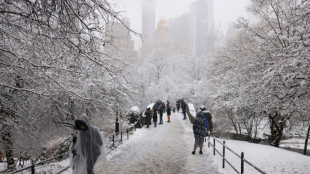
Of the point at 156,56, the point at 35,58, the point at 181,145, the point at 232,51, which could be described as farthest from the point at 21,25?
the point at 156,56

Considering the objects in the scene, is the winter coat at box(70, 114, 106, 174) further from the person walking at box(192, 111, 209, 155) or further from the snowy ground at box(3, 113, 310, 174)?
the person walking at box(192, 111, 209, 155)

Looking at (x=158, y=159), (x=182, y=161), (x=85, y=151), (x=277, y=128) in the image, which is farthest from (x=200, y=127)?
(x=277, y=128)

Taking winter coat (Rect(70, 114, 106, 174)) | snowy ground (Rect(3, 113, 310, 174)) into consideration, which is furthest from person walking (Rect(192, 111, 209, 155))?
winter coat (Rect(70, 114, 106, 174))

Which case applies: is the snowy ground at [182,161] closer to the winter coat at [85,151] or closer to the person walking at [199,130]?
the person walking at [199,130]

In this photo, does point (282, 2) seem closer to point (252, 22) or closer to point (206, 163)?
point (252, 22)

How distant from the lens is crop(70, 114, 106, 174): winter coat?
484cm

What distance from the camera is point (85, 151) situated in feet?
16.0

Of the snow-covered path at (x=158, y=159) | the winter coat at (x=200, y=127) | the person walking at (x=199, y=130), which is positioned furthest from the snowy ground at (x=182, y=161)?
the winter coat at (x=200, y=127)

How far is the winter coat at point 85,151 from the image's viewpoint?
484cm

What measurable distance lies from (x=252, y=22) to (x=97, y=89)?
12446 millimetres

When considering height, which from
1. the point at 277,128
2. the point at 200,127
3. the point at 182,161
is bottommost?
the point at 182,161

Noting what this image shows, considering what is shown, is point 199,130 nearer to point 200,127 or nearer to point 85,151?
point 200,127

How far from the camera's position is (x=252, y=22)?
17.2 meters

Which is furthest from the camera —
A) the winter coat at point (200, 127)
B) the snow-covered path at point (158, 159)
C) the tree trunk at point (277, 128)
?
the tree trunk at point (277, 128)
